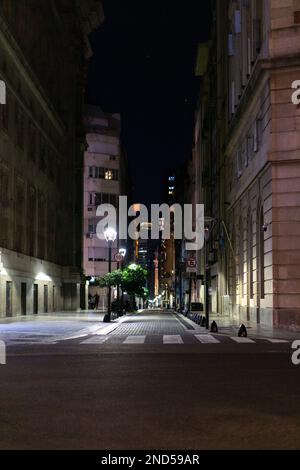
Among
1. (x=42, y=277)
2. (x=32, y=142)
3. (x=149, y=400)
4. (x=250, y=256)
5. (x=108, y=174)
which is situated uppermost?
(x=108, y=174)

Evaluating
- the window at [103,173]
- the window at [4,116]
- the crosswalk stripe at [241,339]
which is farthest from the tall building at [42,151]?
the window at [103,173]

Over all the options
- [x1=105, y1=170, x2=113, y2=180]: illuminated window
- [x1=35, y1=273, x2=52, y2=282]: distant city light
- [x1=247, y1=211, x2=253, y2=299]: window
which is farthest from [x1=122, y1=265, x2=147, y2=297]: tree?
[x1=105, y1=170, x2=113, y2=180]: illuminated window

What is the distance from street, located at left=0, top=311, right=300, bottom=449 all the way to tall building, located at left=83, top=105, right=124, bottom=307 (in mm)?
89604

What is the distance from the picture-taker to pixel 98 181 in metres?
113

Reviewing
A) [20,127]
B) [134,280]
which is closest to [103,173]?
[134,280]

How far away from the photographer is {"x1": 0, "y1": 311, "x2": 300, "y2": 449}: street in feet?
24.0

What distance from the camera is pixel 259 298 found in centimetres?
3734

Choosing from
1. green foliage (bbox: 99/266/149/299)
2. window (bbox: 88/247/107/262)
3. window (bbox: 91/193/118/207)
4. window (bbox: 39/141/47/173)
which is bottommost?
green foliage (bbox: 99/266/149/299)

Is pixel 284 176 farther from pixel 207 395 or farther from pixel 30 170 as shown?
pixel 30 170

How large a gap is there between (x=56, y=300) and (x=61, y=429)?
59.7 meters

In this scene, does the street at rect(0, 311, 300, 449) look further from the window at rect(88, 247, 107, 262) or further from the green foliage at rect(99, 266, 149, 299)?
the window at rect(88, 247, 107, 262)

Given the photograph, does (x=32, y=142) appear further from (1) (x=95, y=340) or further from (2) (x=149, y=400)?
(2) (x=149, y=400)

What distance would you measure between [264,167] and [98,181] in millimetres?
79666

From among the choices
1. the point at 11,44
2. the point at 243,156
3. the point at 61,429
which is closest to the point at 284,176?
the point at 243,156
